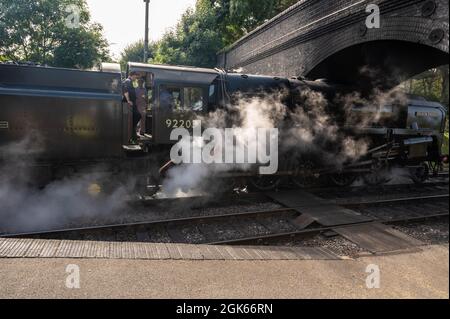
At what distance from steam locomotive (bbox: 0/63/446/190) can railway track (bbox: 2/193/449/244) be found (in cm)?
164

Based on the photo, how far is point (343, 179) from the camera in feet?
35.3

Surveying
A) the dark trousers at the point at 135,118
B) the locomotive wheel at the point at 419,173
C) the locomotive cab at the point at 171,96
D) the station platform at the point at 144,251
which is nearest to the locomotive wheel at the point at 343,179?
the locomotive wheel at the point at 419,173

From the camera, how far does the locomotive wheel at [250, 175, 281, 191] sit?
934 cm

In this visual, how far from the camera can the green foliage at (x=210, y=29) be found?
16.2 meters

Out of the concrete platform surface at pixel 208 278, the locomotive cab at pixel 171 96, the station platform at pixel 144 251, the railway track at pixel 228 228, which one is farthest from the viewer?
the locomotive cab at pixel 171 96

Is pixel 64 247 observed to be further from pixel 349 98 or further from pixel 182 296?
pixel 349 98

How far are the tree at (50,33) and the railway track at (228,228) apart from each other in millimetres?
7851

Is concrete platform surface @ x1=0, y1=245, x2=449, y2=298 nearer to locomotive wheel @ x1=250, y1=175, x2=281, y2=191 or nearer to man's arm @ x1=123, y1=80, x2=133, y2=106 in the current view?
man's arm @ x1=123, y1=80, x2=133, y2=106

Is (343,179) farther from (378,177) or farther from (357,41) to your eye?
(357,41)

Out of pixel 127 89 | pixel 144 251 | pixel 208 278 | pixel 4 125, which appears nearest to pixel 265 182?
pixel 127 89

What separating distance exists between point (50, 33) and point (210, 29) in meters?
8.19

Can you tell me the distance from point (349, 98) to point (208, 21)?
9205mm

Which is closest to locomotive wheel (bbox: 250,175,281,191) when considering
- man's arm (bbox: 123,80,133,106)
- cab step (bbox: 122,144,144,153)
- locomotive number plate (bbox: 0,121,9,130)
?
cab step (bbox: 122,144,144,153)

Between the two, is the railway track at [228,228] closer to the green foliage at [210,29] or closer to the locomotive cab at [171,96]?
the locomotive cab at [171,96]
